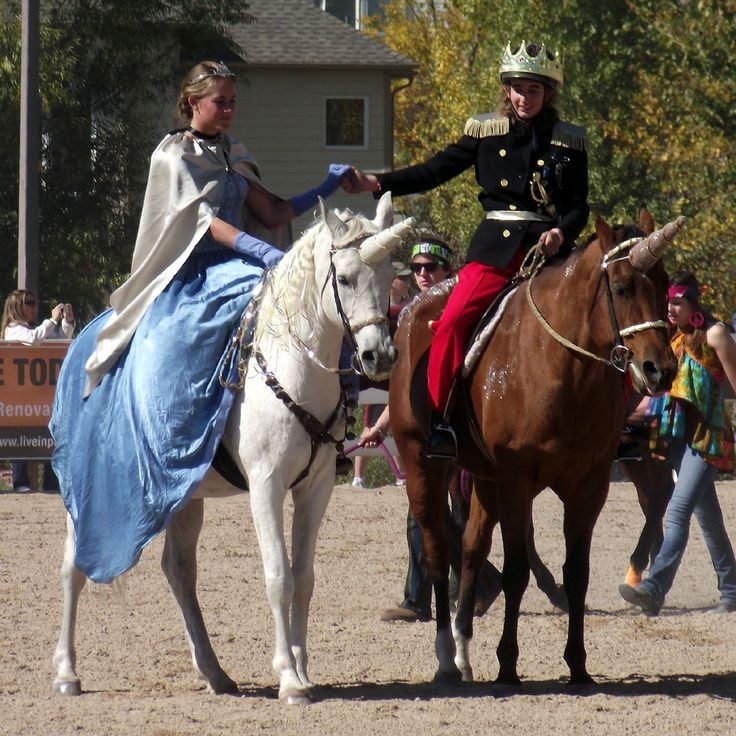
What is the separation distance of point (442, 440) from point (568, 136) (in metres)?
1.56

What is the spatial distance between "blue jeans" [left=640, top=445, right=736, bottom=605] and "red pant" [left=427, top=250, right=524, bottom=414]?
265 centimetres

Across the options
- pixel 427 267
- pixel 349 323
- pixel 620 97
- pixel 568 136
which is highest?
pixel 568 136

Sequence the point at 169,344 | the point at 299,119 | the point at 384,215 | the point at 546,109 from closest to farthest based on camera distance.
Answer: the point at 384,215, the point at 169,344, the point at 546,109, the point at 299,119

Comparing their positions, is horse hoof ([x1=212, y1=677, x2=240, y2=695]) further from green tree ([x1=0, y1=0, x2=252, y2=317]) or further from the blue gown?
green tree ([x1=0, y1=0, x2=252, y2=317])

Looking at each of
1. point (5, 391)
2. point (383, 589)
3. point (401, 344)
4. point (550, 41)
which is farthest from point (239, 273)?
point (550, 41)

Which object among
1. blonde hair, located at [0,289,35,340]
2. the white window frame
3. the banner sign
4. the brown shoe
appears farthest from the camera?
the white window frame

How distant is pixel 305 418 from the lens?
6227 millimetres

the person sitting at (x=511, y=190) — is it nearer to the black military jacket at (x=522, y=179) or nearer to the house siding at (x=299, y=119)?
the black military jacket at (x=522, y=179)

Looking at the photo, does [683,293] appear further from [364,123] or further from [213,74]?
[364,123]

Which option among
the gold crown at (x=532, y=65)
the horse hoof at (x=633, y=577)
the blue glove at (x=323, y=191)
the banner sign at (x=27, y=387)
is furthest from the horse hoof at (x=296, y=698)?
the banner sign at (x=27, y=387)

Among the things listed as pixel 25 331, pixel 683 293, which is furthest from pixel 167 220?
pixel 25 331

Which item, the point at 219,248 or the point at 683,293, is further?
the point at 683,293

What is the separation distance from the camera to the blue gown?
6.41 metres

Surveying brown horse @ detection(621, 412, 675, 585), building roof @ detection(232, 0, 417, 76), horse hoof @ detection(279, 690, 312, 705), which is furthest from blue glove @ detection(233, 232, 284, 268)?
building roof @ detection(232, 0, 417, 76)
